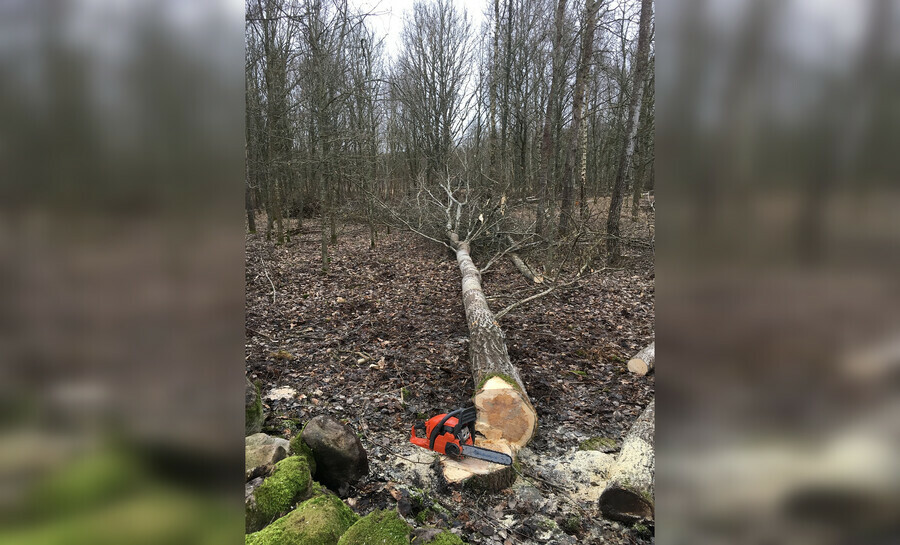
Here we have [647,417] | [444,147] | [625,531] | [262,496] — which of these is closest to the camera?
[262,496]

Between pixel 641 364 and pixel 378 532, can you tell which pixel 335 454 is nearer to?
pixel 378 532

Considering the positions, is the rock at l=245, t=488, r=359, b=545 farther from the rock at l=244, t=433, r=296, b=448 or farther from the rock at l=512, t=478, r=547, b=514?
the rock at l=512, t=478, r=547, b=514

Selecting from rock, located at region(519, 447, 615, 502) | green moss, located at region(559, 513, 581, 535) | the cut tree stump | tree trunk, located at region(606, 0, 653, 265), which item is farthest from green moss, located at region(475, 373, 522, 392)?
tree trunk, located at region(606, 0, 653, 265)

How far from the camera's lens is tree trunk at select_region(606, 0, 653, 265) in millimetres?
7680

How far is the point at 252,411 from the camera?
11.5 ft

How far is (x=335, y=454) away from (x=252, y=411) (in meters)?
0.86
